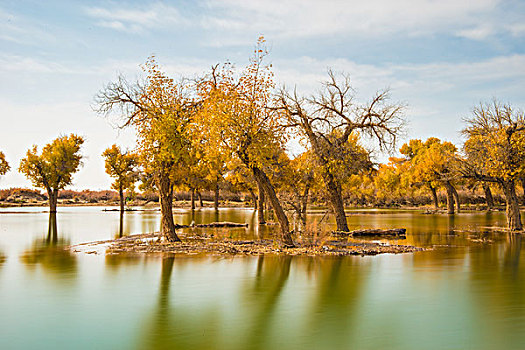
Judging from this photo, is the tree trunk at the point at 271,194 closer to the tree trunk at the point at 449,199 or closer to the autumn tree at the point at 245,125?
the autumn tree at the point at 245,125

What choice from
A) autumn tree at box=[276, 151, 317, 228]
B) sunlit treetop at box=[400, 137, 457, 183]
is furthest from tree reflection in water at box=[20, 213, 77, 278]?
sunlit treetop at box=[400, 137, 457, 183]

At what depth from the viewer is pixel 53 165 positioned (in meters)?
64.9

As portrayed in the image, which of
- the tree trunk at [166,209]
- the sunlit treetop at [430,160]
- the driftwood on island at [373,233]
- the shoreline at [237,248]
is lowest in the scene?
the shoreline at [237,248]

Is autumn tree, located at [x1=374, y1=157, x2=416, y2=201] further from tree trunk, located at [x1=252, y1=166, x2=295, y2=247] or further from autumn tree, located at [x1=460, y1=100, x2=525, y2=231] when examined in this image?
tree trunk, located at [x1=252, y1=166, x2=295, y2=247]

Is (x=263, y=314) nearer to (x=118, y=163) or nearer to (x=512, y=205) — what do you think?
(x=512, y=205)

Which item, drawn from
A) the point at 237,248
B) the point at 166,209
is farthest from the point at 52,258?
the point at 237,248

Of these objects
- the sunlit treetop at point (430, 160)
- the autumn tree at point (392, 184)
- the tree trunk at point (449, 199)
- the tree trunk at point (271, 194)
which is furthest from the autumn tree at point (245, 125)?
the autumn tree at point (392, 184)

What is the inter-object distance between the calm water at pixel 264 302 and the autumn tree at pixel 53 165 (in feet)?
162

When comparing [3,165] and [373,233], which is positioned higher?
[3,165]

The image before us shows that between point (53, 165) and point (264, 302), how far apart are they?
204 ft

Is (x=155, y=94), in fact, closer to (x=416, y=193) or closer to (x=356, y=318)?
(x=356, y=318)

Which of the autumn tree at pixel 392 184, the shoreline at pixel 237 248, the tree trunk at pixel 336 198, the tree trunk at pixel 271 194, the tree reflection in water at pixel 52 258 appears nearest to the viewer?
the tree reflection in water at pixel 52 258

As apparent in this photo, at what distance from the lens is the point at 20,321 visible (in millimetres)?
10125

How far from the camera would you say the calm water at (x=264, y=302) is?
8898mm
